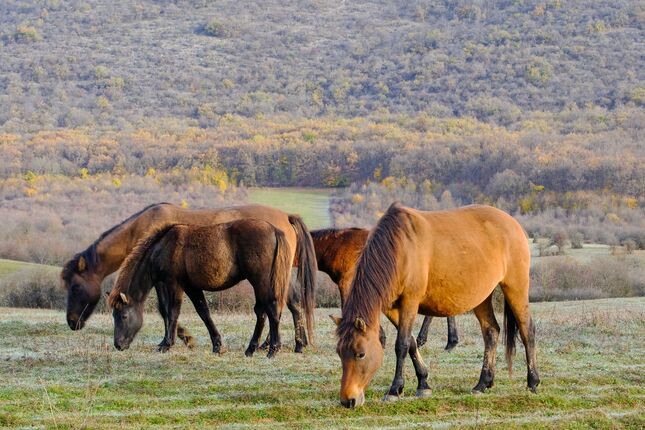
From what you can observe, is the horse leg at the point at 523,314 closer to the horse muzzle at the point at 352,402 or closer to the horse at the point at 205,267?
the horse muzzle at the point at 352,402

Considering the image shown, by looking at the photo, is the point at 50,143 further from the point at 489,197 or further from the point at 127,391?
the point at 127,391

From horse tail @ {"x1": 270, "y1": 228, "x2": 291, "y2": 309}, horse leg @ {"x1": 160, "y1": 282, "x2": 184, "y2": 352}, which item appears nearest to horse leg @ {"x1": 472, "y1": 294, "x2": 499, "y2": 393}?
horse tail @ {"x1": 270, "y1": 228, "x2": 291, "y2": 309}

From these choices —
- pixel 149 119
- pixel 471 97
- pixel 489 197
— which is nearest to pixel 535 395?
pixel 489 197

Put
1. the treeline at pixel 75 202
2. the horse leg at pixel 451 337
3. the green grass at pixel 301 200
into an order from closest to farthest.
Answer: the horse leg at pixel 451 337 < the treeline at pixel 75 202 < the green grass at pixel 301 200

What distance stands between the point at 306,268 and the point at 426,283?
4.06m

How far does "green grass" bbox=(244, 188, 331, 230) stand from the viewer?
5791cm

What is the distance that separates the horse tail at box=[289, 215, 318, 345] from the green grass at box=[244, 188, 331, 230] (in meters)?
39.6

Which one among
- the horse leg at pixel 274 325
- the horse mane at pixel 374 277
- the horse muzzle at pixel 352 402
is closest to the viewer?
the horse muzzle at pixel 352 402

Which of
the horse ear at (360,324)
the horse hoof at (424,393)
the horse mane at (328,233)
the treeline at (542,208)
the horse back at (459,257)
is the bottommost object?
the treeline at (542,208)

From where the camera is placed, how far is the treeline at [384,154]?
6650 cm

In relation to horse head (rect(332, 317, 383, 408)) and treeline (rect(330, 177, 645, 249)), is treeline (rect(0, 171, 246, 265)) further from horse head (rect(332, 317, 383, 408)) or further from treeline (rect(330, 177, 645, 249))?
horse head (rect(332, 317, 383, 408))

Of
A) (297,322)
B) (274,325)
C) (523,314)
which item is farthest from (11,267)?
(523,314)

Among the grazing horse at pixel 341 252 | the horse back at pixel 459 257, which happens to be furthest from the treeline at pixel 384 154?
the horse back at pixel 459 257

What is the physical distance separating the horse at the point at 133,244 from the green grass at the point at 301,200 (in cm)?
3887
